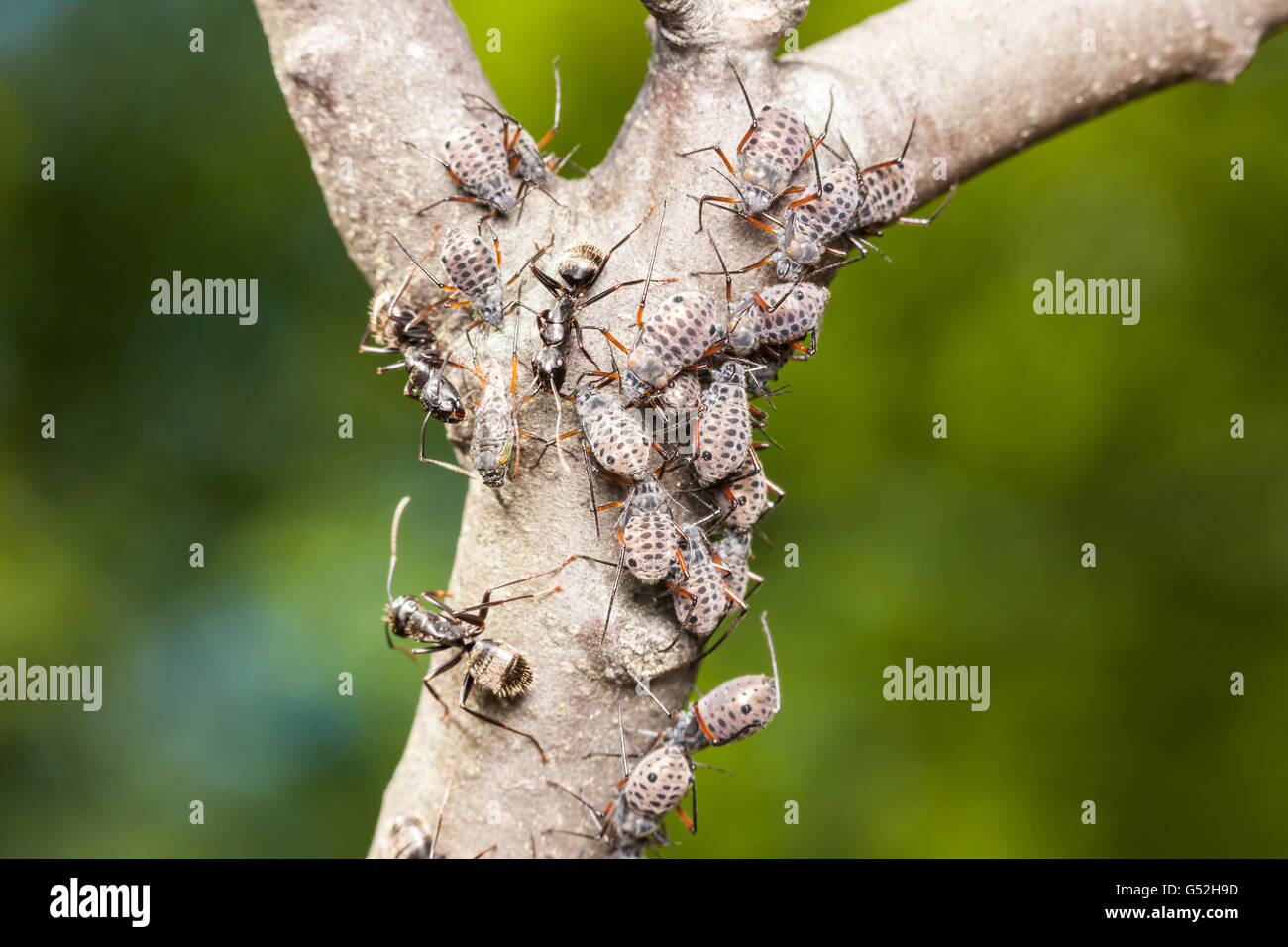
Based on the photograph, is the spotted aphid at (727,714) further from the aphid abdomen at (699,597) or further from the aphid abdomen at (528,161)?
the aphid abdomen at (528,161)

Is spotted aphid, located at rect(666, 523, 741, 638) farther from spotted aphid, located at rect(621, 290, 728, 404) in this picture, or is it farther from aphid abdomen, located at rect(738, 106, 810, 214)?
aphid abdomen, located at rect(738, 106, 810, 214)

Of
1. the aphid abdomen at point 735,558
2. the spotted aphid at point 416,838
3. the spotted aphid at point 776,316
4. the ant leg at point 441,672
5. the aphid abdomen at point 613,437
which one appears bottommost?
the spotted aphid at point 416,838

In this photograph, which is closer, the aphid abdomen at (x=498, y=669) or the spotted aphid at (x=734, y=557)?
the aphid abdomen at (x=498, y=669)

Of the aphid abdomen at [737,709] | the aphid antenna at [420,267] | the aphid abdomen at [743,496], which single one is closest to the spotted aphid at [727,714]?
the aphid abdomen at [737,709]

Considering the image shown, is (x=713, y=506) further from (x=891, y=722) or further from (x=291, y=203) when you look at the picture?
(x=291, y=203)

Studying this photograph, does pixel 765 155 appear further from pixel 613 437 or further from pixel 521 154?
pixel 613 437

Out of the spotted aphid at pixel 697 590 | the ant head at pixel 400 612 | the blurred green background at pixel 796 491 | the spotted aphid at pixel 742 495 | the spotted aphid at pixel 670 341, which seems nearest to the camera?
the spotted aphid at pixel 670 341
